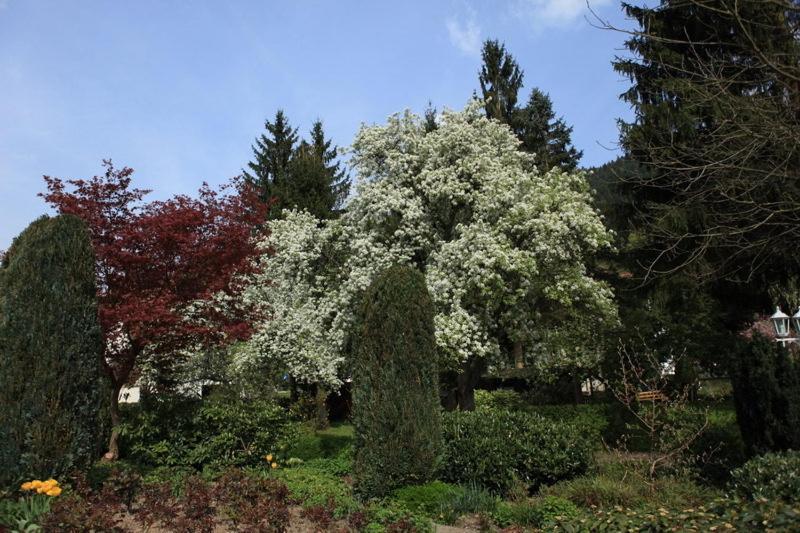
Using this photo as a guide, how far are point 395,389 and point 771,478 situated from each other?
Answer: 4063mm

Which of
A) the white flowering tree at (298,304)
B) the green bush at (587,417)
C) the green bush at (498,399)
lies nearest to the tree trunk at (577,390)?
the green bush at (498,399)

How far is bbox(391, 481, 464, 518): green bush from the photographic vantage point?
654cm

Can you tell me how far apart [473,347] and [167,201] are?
20.7ft

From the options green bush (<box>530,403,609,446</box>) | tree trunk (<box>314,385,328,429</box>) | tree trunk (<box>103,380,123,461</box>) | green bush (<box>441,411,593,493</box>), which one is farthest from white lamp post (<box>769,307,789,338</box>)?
tree trunk (<box>103,380,123,461</box>)

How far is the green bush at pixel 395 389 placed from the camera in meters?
7.05

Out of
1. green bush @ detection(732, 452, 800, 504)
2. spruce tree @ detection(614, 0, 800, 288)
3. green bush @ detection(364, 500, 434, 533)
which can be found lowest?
green bush @ detection(364, 500, 434, 533)

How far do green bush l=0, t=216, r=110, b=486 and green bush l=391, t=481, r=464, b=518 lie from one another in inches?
144

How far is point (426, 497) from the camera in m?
6.66

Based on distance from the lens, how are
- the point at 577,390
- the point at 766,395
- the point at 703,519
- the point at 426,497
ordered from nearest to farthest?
the point at 703,519, the point at 426,497, the point at 766,395, the point at 577,390

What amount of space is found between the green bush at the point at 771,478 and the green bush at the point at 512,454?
1973 mm

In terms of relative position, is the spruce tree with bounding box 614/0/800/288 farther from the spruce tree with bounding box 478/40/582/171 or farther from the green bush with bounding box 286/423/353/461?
the spruce tree with bounding box 478/40/582/171

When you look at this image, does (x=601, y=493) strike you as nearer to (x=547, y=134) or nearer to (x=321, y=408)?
(x=321, y=408)

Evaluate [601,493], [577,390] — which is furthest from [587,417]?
[601,493]

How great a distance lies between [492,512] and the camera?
652 cm
